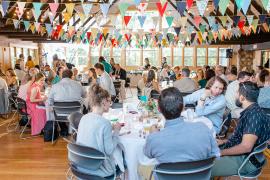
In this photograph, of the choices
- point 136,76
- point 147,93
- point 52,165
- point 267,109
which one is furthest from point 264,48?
point 52,165

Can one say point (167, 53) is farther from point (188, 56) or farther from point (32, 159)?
point (32, 159)

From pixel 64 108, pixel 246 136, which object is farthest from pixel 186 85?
pixel 246 136

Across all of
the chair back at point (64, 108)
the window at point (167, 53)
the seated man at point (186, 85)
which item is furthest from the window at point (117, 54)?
the chair back at point (64, 108)

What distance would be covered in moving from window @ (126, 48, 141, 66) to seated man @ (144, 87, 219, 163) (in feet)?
60.0

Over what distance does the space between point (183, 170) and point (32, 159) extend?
306 centimetres

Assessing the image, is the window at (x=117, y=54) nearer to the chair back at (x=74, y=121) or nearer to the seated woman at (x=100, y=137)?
the chair back at (x=74, y=121)

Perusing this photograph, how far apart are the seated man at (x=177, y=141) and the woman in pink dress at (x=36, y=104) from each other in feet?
12.0

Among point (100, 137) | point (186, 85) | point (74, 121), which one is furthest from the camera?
point (186, 85)

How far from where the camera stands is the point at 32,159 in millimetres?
4363

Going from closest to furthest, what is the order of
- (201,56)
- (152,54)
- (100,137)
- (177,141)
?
(177,141) < (100,137) < (201,56) < (152,54)

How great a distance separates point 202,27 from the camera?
10555 millimetres

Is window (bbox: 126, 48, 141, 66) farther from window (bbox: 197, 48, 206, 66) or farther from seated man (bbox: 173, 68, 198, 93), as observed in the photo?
seated man (bbox: 173, 68, 198, 93)

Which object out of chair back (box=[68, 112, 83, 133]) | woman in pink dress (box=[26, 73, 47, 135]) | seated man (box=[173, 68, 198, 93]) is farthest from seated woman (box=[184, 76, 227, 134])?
woman in pink dress (box=[26, 73, 47, 135])

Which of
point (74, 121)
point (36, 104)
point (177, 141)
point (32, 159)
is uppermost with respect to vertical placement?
point (177, 141)
